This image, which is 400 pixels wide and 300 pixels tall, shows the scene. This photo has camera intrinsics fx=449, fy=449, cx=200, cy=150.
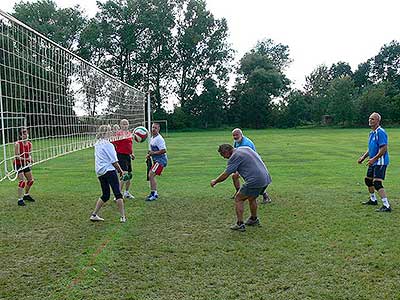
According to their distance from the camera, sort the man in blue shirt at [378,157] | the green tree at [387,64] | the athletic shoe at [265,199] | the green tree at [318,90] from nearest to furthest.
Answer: the man in blue shirt at [378,157] < the athletic shoe at [265,199] < the green tree at [318,90] < the green tree at [387,64]

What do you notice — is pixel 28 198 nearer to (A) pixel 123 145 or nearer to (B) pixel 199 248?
(A) pixel 123 145

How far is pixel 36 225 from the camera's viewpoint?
7430 mm

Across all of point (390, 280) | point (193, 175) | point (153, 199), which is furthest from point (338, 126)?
point (390, 280)

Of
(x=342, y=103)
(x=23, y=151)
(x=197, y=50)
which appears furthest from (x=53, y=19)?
(x=23, y=151)

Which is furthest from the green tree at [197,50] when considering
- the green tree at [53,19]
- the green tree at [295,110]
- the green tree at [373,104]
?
the green tree at [373,104]

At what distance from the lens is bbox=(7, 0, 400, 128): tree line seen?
185 feet

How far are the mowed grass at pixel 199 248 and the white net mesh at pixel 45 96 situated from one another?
1.15 meters

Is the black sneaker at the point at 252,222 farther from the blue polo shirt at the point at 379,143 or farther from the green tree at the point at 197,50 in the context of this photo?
the green tree at the point at 197,50

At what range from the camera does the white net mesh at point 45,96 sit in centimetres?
626

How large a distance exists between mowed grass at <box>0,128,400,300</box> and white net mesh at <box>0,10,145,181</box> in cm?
115

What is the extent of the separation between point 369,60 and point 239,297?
8004cm

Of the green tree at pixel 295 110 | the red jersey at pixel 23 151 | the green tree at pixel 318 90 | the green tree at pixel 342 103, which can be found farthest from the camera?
the green tree at pixel 318 90

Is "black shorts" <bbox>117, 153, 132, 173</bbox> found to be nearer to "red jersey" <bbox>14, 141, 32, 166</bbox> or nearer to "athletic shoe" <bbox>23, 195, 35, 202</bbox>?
"athletic shoe" <bbox>23, 195, 35, 202</bbox>

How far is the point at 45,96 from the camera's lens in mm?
7906
